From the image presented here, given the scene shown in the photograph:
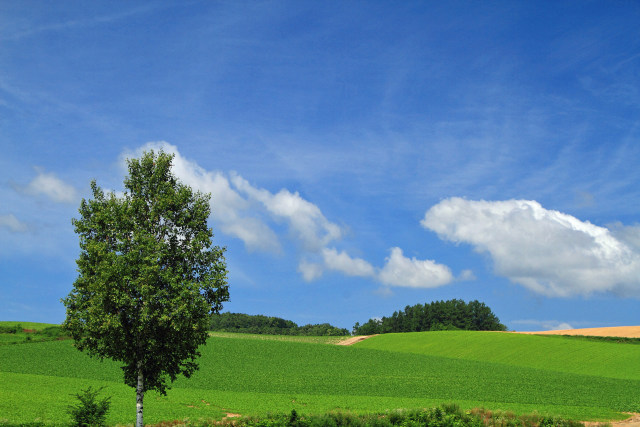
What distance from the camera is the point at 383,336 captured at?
119m

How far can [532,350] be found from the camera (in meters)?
87.4

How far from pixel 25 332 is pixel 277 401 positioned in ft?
231

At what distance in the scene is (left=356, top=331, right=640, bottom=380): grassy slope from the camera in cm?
7356

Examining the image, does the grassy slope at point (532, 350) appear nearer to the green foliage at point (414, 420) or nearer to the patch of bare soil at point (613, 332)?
the patch of bare soil at point (613, 332)

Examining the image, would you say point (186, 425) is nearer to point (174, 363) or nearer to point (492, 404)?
point (174, 363)

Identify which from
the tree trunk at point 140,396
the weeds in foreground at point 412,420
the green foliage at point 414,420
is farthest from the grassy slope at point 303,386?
the tree trunk at point 140,396

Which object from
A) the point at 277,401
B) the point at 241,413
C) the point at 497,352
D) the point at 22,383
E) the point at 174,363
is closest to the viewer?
the point at 174,363

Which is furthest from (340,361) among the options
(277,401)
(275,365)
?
(277,401)

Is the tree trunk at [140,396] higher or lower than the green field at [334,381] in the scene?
higher

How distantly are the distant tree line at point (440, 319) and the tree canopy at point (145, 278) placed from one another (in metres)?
154

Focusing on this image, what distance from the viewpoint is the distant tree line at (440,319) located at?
579 feet

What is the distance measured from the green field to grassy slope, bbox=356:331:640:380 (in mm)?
189

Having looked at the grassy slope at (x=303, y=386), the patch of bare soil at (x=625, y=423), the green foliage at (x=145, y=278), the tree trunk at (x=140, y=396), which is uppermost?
the green foliage at (x=145, y=278)

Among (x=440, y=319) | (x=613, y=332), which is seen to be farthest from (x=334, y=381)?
(x=440, y=319)
